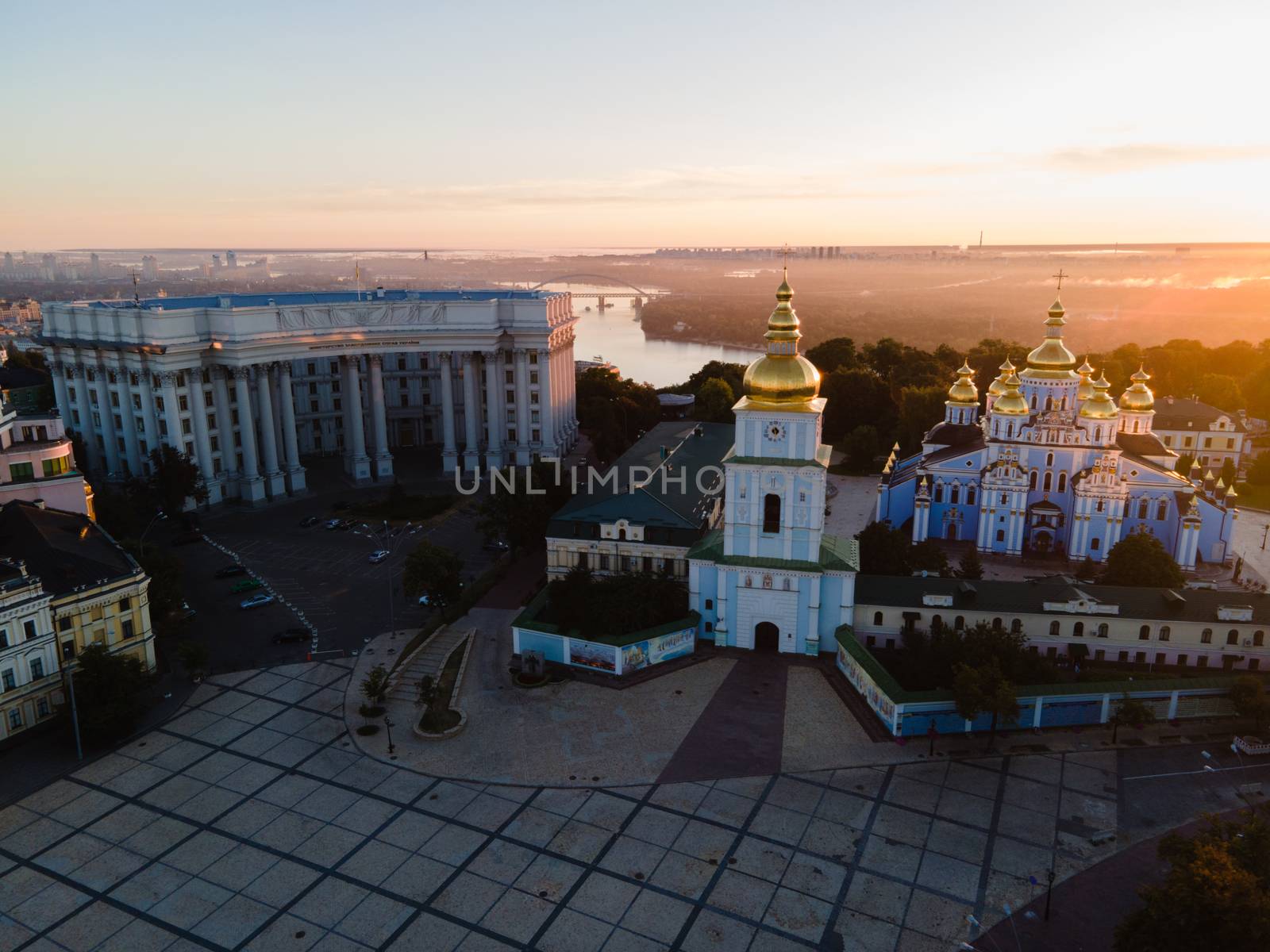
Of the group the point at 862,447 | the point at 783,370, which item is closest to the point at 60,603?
the point at 783,370

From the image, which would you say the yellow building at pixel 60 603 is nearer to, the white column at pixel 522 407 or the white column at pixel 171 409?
the white column at pixel 171 409

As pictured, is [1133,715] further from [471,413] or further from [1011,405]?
[471,413]

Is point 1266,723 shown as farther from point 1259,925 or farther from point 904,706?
point 1259,925

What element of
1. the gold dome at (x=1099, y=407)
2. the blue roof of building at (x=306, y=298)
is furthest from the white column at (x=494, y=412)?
the gold dome at (x=1099, y=407)

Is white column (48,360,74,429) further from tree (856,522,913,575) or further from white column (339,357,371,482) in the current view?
tree (856,522,913,575)

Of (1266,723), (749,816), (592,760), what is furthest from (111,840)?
(1266,723)

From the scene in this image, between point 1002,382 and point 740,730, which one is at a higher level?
point 1002,382
